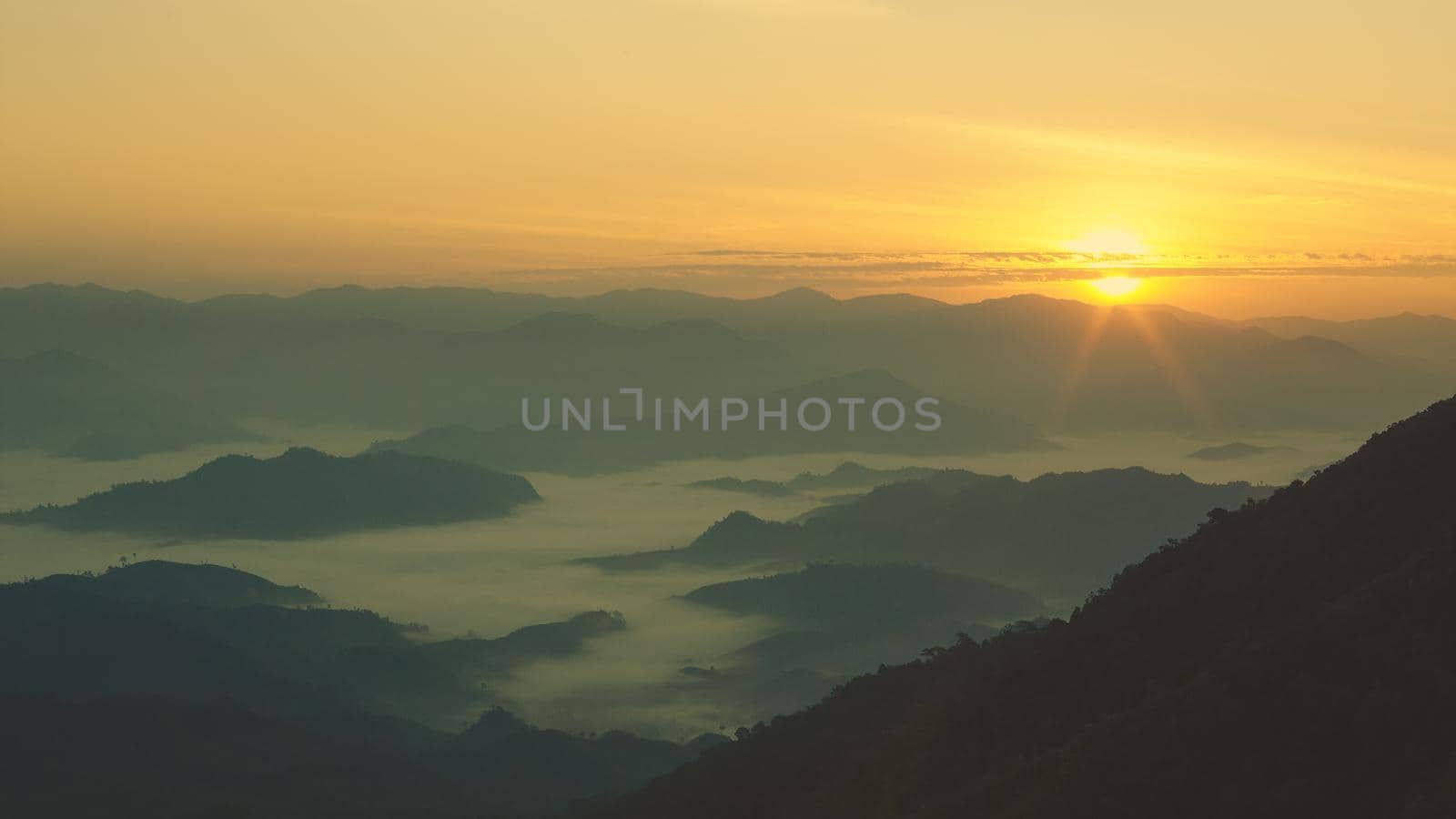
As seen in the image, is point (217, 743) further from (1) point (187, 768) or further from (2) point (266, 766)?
(2) point (266, 766)

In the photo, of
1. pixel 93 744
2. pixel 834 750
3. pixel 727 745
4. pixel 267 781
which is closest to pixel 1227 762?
pixel 834 750

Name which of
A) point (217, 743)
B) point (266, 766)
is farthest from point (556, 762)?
point (217, 743)

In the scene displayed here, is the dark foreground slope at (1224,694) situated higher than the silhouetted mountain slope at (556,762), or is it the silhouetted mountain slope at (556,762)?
the dark foreground slope at (1224,694)

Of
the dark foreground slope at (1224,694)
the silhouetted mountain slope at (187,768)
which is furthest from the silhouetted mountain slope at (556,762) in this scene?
the dark foreground slope at (1224,694)

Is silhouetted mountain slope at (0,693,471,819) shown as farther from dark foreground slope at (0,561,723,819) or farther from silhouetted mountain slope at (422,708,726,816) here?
silhouetted mountain slope at (422,708,726,816)

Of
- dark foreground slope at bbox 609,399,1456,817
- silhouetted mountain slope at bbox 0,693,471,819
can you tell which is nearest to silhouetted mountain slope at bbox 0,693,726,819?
silhouetted mountain slope at bbox 0,693,471,819

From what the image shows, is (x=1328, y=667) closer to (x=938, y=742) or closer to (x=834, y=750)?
(x=938, y=742)

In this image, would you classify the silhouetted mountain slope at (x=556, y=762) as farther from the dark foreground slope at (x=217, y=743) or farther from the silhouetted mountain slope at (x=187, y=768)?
the silhouetted mountain slope at (x=187, y=768)

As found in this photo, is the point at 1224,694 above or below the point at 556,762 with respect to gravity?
above
